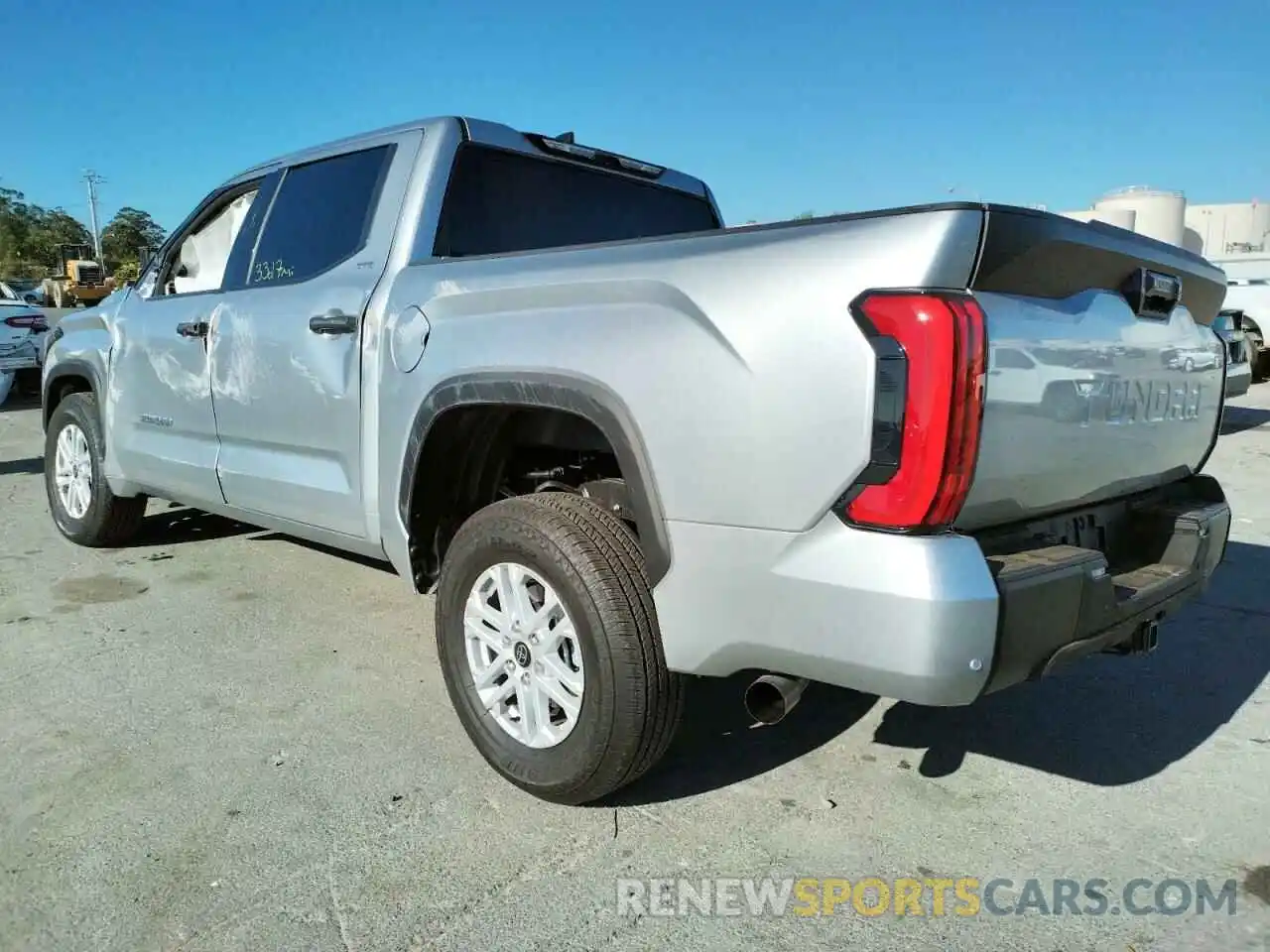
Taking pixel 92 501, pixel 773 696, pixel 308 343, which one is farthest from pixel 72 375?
pixel 773 696

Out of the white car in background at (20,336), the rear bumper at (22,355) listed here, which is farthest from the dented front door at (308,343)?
the rear bumper at (22,355)

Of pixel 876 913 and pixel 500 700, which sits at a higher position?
pixel 500 700

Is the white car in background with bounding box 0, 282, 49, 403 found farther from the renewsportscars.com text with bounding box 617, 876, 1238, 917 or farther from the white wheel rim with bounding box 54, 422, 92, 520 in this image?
the renewsportscars.com text with bounding box 617, 876, 1238, 917

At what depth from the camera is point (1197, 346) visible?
2.86 m

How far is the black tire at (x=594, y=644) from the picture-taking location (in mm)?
2371

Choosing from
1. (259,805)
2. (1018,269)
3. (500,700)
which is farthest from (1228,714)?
(259,805)

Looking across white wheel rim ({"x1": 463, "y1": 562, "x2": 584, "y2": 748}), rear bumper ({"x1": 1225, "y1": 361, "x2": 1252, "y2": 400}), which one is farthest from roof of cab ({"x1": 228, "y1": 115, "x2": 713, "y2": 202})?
rear bumper ({"x1": 1225, "y1": 361, "x2": 1252, "y2": 400})

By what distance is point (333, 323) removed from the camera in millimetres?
3361

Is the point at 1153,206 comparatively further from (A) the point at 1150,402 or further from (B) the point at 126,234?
(B) the point at 126,234

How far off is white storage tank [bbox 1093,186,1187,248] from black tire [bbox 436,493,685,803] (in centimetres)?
6429

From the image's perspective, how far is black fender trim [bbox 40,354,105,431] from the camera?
5.00 meters

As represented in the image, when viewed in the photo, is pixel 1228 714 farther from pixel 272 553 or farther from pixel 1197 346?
pixel 272 553

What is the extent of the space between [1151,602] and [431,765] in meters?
2.09

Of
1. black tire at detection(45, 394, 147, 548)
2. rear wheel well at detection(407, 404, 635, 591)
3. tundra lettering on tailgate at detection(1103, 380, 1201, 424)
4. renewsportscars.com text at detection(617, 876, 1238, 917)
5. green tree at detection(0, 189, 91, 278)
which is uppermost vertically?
green tree at detection(0, 189, 91, 278)
